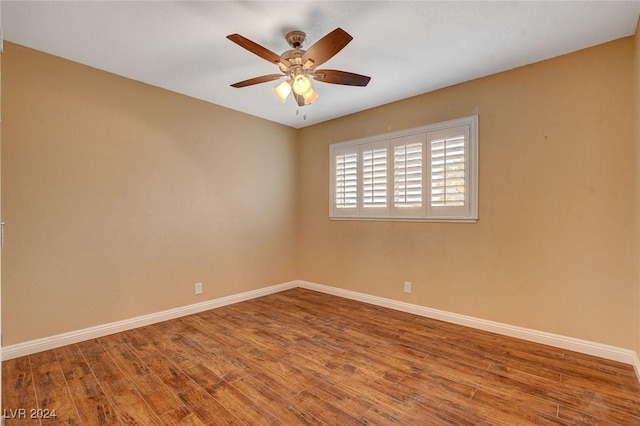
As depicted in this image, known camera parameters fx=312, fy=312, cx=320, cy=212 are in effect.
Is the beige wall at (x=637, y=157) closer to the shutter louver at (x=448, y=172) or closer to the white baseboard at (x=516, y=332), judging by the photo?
the white baseboard at (x=516, y=332)

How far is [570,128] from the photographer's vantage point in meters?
2.66

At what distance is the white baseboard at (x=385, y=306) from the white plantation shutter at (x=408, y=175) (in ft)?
3.74

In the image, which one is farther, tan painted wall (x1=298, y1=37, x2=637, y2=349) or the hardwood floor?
tan painted wall (x1=298, y1=37, x2=637, y2=349)

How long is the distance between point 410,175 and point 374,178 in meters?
0.52

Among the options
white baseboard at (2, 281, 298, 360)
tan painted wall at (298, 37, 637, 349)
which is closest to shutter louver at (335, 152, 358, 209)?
tan painted wall at (298, 37, 637, 349)

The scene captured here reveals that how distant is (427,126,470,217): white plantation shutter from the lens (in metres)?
3.24

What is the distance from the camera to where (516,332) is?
292cm

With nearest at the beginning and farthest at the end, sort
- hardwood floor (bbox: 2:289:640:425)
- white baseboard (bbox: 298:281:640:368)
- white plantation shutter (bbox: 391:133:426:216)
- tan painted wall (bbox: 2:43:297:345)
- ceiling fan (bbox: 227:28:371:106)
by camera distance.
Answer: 1. hardwood floor (bbox: 2:289:640:425)
2. ceiling fan (bbox: 227:28:371:106)
3. white baseboard (bbox: 298:281:640:368)
4. tan painted wall (bbox: 2:43:297:345)
5. white plantation shutter (bbox: 391:133:426:216)

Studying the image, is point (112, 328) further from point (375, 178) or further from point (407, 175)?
point (407, 175)

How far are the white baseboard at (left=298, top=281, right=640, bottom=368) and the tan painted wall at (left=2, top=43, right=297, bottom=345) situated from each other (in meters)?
1.78

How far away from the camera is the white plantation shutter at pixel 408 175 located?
3.56m

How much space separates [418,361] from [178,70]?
3379 mm

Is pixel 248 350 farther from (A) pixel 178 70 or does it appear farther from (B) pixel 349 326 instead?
(A) pixel 178 70

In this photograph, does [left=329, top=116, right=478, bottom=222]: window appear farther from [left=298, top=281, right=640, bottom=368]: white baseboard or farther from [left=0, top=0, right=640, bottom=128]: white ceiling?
[left=298, top=281, right=640, bottom=368]: white baseboard
